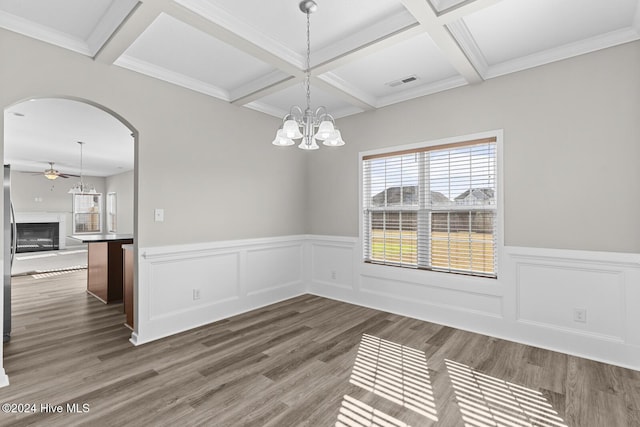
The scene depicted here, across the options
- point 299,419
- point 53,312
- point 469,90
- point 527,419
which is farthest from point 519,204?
point 53,312

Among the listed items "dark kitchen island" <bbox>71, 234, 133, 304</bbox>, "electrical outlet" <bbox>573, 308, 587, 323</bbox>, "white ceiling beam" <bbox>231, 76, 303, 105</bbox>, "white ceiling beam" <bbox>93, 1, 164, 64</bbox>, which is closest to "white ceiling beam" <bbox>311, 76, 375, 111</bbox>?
"white ceiling beam" <bbox>231, 76, 303, 105</bbox>

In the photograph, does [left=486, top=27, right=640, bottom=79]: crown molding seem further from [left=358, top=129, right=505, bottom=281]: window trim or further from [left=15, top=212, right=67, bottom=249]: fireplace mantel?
[left=15, top=212, right=67, bottom=249]: fireplace mantel

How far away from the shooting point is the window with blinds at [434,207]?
3.33 meters

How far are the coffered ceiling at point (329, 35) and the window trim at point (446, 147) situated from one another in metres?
0.58

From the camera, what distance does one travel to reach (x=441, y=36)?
2.41 m

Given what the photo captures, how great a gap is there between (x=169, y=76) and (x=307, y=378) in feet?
10.4

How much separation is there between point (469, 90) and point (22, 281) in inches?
308

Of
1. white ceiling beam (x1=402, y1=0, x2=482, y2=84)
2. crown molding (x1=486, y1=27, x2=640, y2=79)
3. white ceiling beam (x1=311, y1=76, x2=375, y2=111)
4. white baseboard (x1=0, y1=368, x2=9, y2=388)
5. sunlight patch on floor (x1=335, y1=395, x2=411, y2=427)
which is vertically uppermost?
crown molding (x1=486, y1=27, x2=640, y2=79)

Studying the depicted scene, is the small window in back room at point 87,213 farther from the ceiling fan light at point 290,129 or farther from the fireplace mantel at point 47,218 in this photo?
the ceiling fan light at point 290,129

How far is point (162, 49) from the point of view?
279 centimetres

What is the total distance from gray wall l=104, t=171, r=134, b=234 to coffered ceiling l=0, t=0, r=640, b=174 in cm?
769

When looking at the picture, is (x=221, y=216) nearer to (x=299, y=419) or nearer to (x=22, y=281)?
(x=299, y=419)

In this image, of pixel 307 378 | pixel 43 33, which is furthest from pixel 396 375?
pixel 43 33

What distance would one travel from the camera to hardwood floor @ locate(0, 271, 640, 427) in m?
1.95
